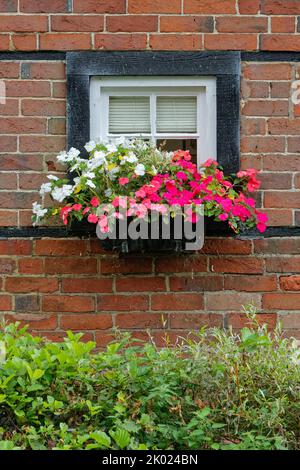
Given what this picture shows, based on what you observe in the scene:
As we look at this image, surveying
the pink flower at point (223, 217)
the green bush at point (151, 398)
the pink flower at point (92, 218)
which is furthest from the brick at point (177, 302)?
the green bush at point (151, 398)

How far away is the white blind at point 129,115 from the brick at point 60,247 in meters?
0.73

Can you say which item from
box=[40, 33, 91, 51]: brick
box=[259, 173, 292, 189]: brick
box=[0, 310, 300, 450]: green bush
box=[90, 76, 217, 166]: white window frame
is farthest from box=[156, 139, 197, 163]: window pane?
box=[0, 310, 300, 450]: green bush

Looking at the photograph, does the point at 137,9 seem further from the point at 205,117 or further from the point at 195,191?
the point at 195,191

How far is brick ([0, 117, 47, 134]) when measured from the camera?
439 cm

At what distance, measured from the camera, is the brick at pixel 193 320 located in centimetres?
439

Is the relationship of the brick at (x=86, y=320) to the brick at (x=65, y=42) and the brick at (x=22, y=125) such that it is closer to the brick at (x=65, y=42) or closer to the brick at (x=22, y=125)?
the brick at (x=22, y=125)

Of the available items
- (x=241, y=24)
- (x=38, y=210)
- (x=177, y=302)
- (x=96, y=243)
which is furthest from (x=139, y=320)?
(x=241, y=24)

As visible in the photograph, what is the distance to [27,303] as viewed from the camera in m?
4.39

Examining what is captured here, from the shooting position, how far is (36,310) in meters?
4.39

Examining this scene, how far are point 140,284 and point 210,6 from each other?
1765 mm

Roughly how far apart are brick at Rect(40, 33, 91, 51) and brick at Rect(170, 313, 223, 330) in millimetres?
1750

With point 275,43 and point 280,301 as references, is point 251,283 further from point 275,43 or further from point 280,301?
point 275,43

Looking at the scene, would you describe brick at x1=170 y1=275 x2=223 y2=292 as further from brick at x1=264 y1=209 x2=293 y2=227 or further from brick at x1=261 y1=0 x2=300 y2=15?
brick at x1=261 y1=0 x2=300 y2=15

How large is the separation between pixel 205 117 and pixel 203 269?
3.08 feet
